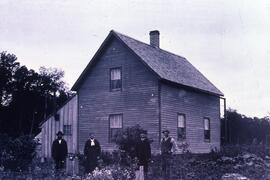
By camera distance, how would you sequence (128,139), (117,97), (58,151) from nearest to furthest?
1. (58,151)
2. (128,139)
3. (117,97)

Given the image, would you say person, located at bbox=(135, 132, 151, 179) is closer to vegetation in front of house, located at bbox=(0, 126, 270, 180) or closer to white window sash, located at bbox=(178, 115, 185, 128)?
vegetation in front of house, located at bbox=(0, 126, 270, 180)

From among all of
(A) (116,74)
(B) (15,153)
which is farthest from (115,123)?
(B) (15,153)

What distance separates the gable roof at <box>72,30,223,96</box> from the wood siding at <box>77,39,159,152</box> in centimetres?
44

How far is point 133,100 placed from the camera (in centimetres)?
2645

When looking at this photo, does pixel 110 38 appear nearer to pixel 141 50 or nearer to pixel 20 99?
pixel 141 50

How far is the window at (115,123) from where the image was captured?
26891 millimetres

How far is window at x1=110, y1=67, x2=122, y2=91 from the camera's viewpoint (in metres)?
27.4

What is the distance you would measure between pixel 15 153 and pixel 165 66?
42.3 ft

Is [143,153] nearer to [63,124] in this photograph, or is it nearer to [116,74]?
[116,74]

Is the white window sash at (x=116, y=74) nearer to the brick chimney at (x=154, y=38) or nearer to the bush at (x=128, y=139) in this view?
the brick chimney at (x=154, y=38)

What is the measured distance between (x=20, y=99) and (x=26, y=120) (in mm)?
3292

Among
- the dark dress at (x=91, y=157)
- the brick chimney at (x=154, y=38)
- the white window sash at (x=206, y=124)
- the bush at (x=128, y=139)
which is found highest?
the brick chimney at (x=154, y=38)

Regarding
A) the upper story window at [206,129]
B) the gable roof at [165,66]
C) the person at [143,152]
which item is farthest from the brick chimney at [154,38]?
the person at [143,152]

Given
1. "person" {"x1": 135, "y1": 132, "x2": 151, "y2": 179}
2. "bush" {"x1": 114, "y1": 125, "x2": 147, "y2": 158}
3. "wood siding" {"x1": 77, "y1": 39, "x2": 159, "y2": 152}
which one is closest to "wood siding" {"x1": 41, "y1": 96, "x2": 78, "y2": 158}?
"wood siding" {"x1": 77, "y1": 39, "x2": 159, "y2": 152}
